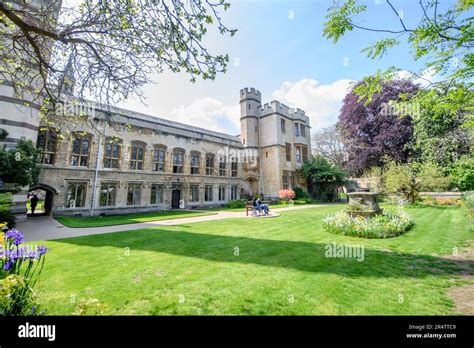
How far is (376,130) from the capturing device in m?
29.3

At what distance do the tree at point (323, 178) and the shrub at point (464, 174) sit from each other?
1024cm

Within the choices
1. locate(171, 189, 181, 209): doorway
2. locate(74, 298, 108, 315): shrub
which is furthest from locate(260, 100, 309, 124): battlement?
locate(74, 298, 108, 315): shrub

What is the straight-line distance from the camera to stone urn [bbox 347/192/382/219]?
1046cm

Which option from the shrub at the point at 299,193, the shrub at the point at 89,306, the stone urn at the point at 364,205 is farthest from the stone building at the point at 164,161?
the stone urn at the point at 364,205

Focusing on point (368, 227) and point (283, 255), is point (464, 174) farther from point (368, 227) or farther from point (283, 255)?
point (283, 255)

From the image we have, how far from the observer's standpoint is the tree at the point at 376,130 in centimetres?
2653

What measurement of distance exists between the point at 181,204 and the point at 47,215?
10887 mm

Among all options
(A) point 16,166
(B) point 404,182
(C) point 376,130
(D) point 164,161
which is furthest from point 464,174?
(A) point 16,166

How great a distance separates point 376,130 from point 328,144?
633 inches

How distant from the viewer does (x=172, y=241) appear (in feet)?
25.9

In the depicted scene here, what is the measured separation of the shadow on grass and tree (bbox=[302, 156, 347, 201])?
2280 cm

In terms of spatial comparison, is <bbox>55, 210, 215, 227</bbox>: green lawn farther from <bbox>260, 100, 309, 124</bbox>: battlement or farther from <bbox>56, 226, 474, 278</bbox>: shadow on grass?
<bbox>260, 100, 309, 124</bbox>: battlement
